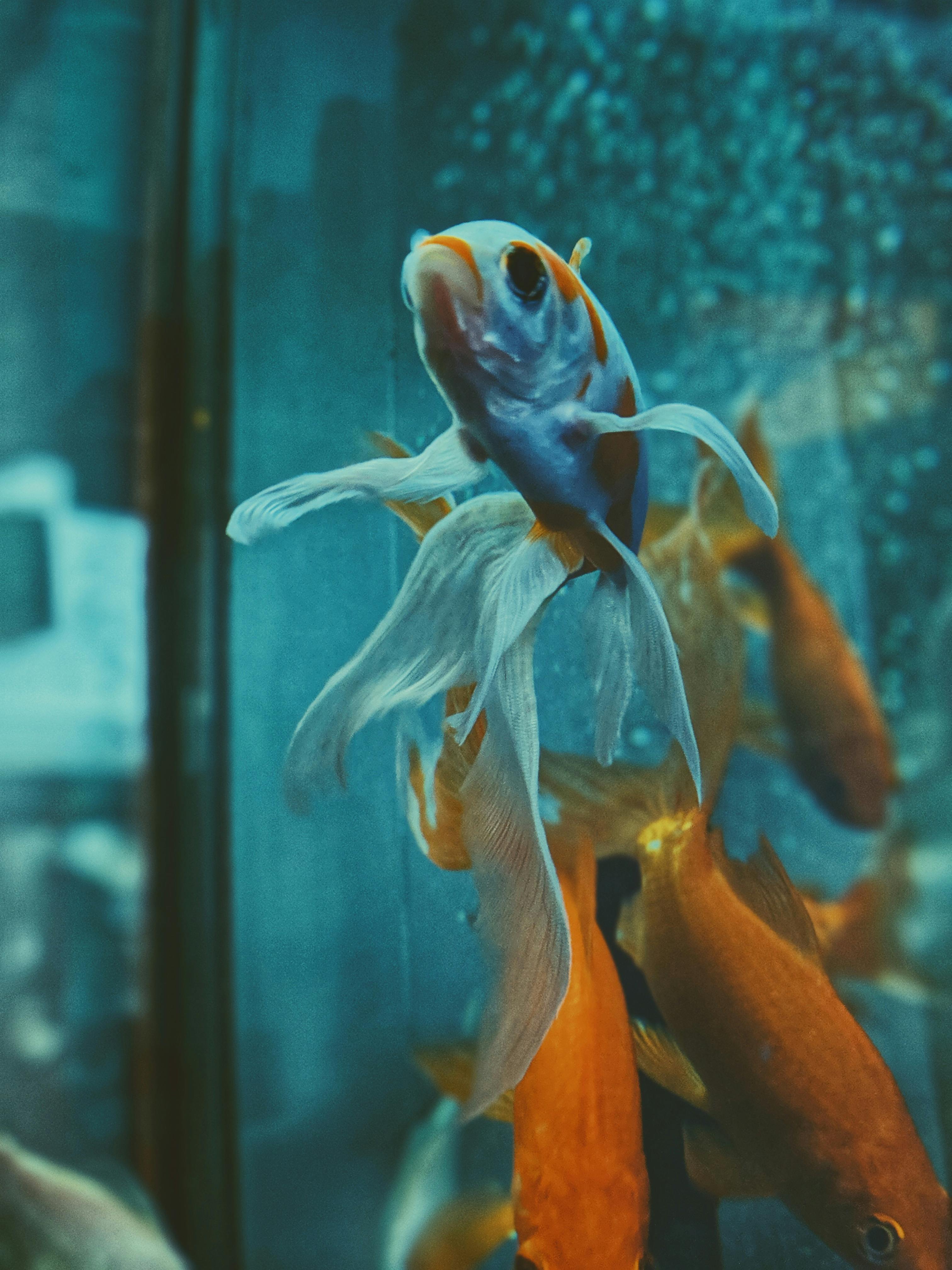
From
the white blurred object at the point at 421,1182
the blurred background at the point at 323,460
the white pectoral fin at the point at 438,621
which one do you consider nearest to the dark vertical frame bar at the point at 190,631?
the blurred background at the point at 323,460

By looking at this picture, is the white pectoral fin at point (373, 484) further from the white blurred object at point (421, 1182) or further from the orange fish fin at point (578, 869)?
the white blurred object at point (421, 1182)

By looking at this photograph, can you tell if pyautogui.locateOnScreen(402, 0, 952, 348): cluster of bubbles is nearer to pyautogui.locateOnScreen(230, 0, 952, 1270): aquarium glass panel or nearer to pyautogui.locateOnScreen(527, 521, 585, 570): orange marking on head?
pyautogui.locateOnScreen(230, 0, 952, 1270): aquarium glass panel

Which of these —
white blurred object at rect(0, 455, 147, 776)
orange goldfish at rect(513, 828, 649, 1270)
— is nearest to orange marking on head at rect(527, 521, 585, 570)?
orange goldfish at rect(513, 828, 649, 1270)

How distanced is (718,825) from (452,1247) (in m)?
0.27

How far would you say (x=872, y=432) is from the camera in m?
1.09

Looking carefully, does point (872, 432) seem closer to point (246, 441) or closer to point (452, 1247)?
point (246, 441)

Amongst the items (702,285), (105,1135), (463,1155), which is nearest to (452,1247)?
(463,1155)

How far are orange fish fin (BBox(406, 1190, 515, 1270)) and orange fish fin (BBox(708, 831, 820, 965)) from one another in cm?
15

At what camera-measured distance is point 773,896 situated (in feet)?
1.05

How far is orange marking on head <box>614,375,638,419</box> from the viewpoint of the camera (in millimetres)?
268

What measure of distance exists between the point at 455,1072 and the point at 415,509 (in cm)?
26

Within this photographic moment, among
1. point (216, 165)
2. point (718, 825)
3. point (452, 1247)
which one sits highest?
point (216, 165)

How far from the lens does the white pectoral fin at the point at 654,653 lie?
264 mm

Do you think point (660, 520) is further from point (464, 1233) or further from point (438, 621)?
point (464, 1233)
